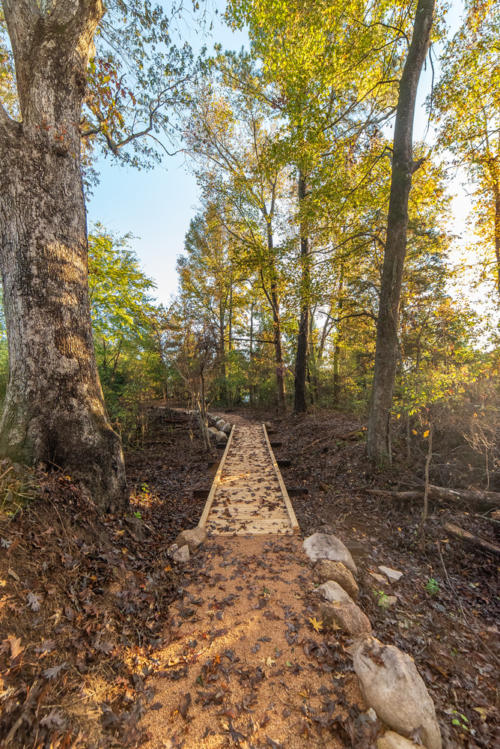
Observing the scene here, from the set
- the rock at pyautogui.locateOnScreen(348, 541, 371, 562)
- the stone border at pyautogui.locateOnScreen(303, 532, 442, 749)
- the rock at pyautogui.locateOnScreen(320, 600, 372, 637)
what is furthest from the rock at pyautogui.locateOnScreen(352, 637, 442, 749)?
the rock at pyautogui.locateOnScreen(348, 541, 371, 562)

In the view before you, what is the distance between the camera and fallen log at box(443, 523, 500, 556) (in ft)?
11.8

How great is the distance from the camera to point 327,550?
3406 millimetres

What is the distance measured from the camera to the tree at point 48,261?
306cm

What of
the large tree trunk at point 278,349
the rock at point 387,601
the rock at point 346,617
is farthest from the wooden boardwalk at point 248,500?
the large tree trunk at point 278,349

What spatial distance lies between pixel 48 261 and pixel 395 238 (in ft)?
19.0

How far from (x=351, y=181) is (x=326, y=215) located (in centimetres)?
117

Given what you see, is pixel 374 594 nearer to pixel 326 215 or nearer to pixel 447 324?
pixel 447 324

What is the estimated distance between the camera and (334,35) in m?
6.16

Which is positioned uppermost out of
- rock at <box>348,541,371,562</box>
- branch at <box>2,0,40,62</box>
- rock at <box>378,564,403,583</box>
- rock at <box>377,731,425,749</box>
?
branch at <box>2,0,40,62</box>

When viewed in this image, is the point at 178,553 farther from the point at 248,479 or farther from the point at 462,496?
the point at 462,496

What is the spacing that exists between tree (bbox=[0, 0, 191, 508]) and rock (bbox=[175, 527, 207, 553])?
0.95m

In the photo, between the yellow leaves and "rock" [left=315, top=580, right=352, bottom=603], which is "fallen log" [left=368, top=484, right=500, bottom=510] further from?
the yellow leaves

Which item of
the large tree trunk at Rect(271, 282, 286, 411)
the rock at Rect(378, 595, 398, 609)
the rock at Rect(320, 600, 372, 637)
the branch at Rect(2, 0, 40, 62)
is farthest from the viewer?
the large tree trunk at Rect(271, 282, 286, 411)

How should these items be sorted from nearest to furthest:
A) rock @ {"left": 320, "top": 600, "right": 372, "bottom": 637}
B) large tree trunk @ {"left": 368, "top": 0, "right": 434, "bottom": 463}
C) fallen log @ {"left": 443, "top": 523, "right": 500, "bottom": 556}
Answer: rock @ {"left": 320, "top": 600, "right": 372, "bottom": 637}, fallen log @ {"left": 443, "top": 523, "right": 500, "bottom": 556}, large tree trunk @ {"left": 368, "top": 0, "right": 434, "bottom": 463}
